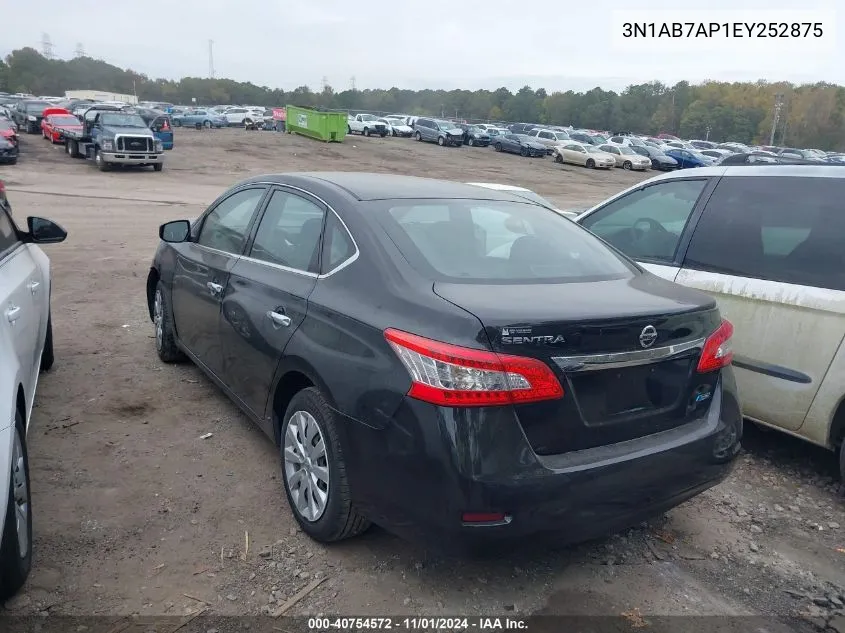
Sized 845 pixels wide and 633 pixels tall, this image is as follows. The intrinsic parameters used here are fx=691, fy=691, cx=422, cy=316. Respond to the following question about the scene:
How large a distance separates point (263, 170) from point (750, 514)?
89.4 feet

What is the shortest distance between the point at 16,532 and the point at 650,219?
4230mm

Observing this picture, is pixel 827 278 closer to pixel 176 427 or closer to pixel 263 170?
pixel 176 427

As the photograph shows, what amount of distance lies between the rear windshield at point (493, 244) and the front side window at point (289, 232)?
0.39 metres

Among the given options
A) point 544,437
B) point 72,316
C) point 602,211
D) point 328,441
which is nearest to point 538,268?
point 544,437

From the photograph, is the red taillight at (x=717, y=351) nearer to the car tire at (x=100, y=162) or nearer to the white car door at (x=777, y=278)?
the white car door at (x=777, y=278)

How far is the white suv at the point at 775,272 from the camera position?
3793 millimetres

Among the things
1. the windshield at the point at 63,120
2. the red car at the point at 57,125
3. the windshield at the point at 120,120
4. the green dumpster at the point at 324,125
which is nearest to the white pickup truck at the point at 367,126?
the green dumpster at the point at 324,125

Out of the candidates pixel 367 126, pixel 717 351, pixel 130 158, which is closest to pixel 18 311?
pixel 717 351

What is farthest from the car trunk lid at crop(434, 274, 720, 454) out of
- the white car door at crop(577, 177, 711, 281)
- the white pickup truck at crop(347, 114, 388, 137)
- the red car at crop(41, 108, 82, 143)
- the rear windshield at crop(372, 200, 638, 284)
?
the white pickup truck at crop(347, 114, 388, 137)

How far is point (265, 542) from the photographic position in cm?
326

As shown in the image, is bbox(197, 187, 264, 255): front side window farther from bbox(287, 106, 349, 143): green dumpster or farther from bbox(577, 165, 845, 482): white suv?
bbox(287, 106, 349, 143): green dumpster

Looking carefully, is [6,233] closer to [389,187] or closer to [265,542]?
[389,187]

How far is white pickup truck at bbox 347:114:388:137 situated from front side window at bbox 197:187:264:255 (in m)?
46.2

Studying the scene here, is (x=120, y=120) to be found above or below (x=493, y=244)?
below
